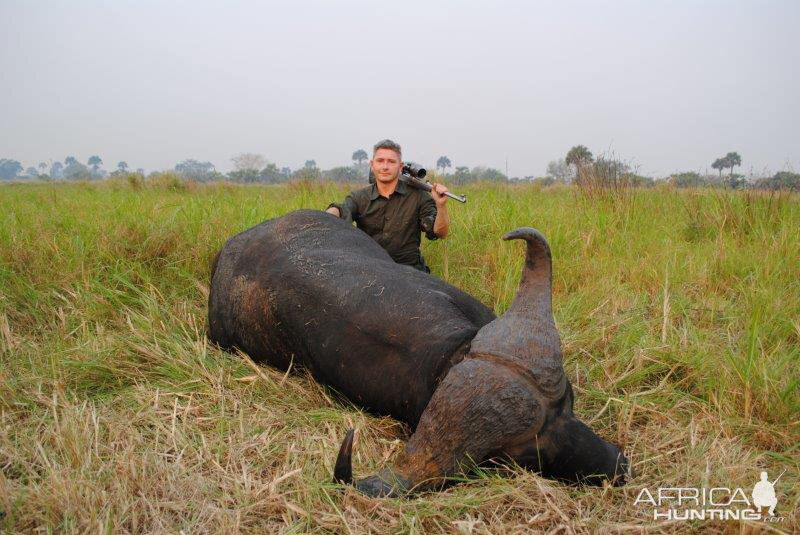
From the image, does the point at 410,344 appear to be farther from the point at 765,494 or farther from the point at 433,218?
the point at 433,218

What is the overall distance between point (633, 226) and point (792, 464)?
11.5ft

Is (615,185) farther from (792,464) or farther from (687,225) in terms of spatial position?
(792,464)

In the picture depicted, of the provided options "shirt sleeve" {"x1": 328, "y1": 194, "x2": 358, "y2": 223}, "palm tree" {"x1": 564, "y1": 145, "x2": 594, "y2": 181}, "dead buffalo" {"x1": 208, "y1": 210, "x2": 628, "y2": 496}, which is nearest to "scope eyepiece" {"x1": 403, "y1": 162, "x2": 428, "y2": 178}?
"shirt sleeve" {"x1": 328, "y1": 194, "x2": 358, "y2": 223}

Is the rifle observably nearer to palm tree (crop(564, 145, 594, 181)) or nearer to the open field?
the open field

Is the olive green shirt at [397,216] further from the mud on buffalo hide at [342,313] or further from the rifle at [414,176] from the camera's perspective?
the mud on buffalo hide at [342,313]

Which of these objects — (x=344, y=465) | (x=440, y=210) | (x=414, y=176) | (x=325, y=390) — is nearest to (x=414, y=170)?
(x=414, y=176)

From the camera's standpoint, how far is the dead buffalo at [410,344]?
5.96 feet

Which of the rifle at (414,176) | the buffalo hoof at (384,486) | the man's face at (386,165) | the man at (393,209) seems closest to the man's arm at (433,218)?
the man at (393,209)

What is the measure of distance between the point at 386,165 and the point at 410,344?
2.58m

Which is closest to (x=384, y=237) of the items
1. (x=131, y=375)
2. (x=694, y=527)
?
(x=131, y=375)

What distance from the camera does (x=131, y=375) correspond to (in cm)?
313

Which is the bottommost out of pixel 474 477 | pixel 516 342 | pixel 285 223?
pixel 474 477

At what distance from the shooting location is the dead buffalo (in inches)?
71.6

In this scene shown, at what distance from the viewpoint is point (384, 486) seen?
1.85 metres
